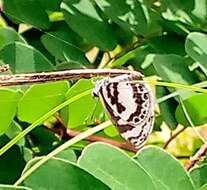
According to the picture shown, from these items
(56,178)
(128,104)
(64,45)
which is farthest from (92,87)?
(64,45)

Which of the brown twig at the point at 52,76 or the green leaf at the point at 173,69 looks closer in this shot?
the brown twig at the point at 52,76

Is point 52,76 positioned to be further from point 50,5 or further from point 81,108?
point 50,5

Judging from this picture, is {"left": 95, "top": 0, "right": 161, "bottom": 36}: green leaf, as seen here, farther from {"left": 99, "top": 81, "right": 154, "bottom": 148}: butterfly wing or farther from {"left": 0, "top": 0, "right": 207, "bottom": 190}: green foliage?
{"left": 99, "top": 81, "right": 154, "bottom": 148}: butterfly wing

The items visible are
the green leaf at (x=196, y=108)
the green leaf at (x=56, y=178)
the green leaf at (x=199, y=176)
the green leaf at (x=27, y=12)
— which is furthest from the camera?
the green leaf at (x=27, y=12)

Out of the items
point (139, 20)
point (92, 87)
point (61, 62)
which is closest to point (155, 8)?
point (139, 20)

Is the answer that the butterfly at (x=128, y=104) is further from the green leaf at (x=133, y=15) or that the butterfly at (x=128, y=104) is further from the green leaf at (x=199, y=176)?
the green leaf at (x=133, y=15)

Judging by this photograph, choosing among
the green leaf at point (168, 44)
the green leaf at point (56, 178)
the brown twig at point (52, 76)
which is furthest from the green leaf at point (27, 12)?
the green leaf at point (56, 178)

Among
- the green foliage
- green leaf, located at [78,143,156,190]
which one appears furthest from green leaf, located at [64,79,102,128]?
green leaf, located at [78,143,156,190]
